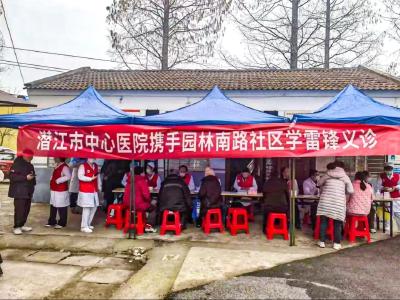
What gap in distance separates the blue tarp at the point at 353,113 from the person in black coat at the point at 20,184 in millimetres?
5501

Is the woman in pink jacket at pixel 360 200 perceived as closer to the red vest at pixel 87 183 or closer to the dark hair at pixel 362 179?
the dark hair at pixel 362 179

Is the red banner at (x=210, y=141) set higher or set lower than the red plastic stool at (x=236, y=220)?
higher

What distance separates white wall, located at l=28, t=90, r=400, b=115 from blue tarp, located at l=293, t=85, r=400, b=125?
10.4ft

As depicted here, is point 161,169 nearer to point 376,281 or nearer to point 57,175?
point 57,175

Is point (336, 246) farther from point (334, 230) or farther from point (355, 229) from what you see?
point (355, 229)

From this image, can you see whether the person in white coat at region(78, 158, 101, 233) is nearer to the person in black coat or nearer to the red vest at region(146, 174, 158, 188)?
the person in black coat

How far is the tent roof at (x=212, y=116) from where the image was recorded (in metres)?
6.96

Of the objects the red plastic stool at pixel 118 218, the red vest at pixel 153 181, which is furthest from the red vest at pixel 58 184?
the red vest at pixel 153 181

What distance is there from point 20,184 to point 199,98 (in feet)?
20.6

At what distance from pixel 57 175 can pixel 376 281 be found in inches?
255

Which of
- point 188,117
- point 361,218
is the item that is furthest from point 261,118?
point 361,218

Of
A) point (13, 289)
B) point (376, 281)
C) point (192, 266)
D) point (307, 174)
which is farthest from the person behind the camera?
point (307, 174)

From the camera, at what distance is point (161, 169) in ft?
38.1

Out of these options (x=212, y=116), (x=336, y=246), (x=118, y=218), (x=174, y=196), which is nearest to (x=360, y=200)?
(x=336, y=246)
